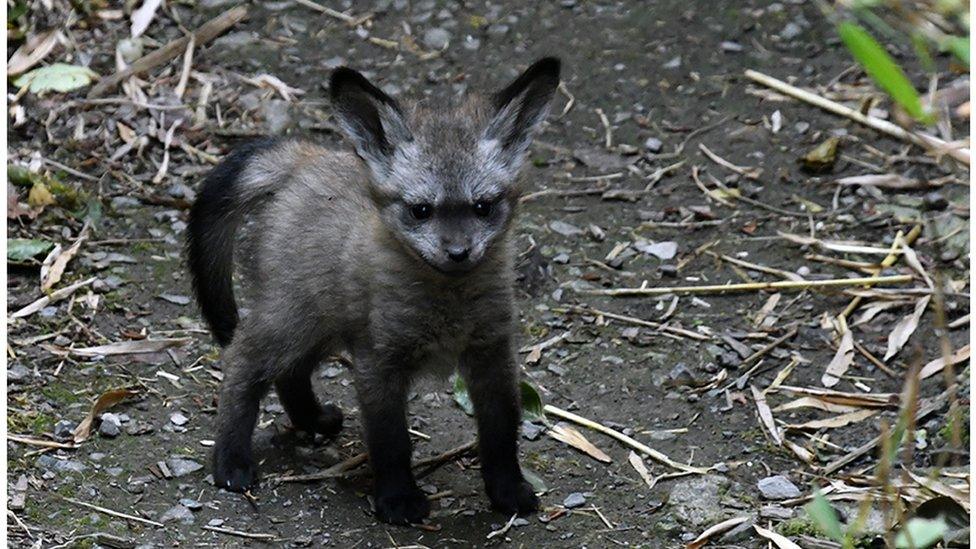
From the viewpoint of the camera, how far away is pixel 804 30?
8633 millimetres

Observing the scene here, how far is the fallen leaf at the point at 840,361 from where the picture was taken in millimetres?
6062

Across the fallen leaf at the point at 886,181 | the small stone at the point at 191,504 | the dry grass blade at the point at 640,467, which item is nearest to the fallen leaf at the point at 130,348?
the small stone at the point at 191,504

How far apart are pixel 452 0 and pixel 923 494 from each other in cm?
523

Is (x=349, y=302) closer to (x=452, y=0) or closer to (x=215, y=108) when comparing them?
(x=215, y=108)

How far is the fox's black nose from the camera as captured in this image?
4.86 metres

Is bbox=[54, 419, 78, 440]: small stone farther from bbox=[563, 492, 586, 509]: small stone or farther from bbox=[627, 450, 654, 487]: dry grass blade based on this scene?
bbox=[627, 450, 654, 487]: dry grass blade

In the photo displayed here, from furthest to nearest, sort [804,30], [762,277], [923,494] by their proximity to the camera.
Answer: [804,30]
[762,277]
[923,494]

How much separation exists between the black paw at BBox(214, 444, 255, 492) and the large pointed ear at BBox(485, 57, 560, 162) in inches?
62.7

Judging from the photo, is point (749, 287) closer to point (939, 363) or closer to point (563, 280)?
point (563, 280)

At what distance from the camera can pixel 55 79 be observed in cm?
780

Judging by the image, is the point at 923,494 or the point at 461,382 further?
the point at 461,382

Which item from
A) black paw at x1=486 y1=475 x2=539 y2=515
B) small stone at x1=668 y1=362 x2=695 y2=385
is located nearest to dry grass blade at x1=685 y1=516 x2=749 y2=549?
black paw at x1=486 y1=475 x2=539 y2=515

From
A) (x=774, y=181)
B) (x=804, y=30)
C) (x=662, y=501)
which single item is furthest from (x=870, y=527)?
(x=804, y=30)

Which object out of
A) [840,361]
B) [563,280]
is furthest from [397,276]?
[840,361]
